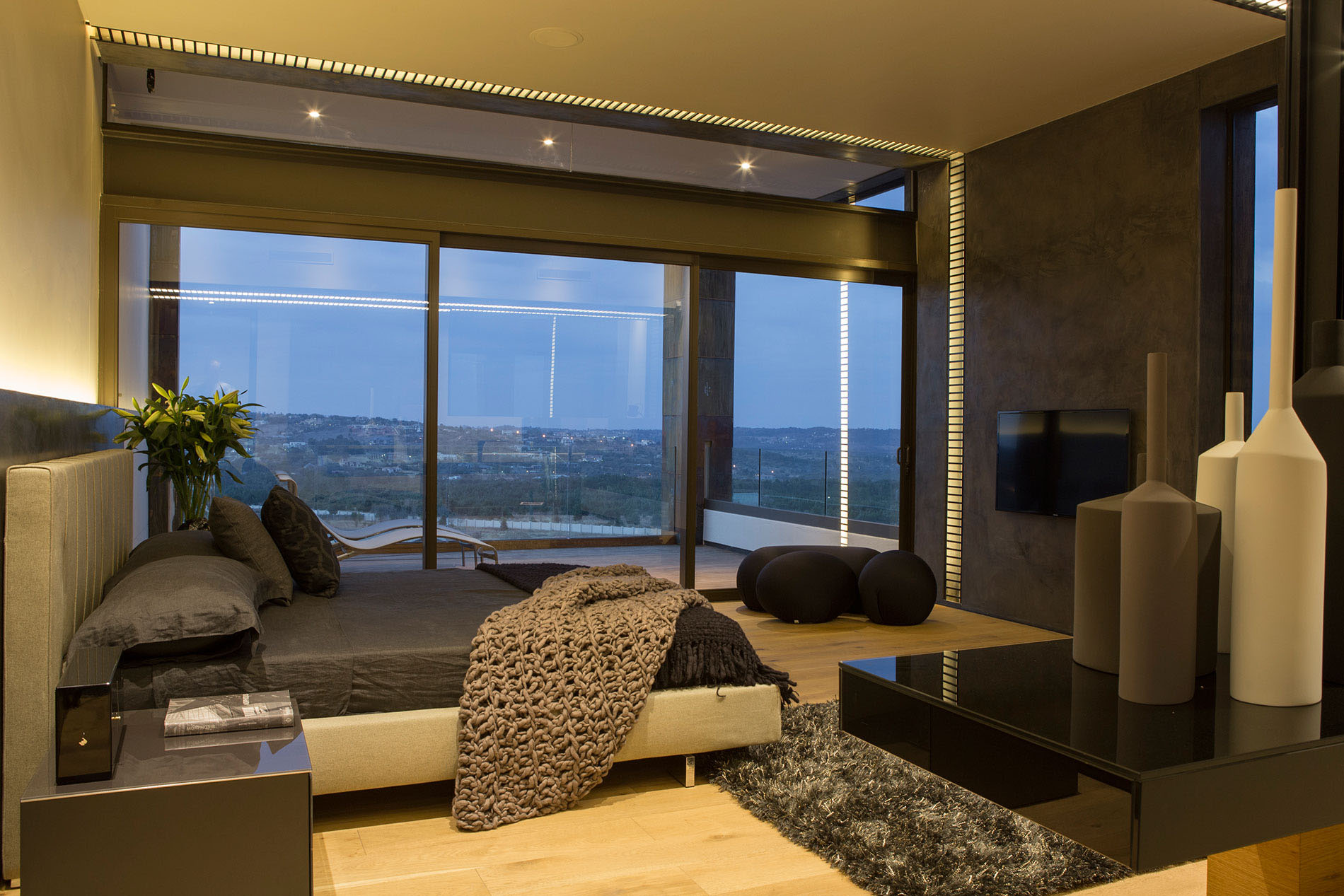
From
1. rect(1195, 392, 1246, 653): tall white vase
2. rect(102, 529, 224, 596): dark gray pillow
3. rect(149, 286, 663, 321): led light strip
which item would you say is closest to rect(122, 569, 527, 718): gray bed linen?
rect(102, 529, 224, 596): dark gray pillow

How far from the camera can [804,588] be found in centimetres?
525

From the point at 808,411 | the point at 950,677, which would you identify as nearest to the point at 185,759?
the point at 950,677

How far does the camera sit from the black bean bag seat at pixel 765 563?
18.4 ft

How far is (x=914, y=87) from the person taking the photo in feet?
16.0

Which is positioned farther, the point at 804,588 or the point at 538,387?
the point at 538,387

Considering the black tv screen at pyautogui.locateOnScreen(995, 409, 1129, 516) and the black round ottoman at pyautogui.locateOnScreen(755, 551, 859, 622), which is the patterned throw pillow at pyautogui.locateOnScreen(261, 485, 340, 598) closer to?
the black round ottoman at pyautogui.locateOnScreen(755, 551, 859, 622)

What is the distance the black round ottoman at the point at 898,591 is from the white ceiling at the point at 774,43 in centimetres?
253

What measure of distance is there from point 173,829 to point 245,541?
1654 millimetres

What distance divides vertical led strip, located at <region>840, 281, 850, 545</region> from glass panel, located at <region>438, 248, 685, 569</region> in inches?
47.3

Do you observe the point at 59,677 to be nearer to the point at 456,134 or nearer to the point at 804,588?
the point at 804,588

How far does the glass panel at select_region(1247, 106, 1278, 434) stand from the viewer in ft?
14.6

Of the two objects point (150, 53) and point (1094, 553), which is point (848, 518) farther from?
point (1094, 553)

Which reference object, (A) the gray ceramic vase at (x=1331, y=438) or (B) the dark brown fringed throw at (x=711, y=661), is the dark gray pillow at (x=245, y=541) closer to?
(B) the dark brown fringed throw at (x=711, y=661)

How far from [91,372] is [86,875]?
3.44 metres
